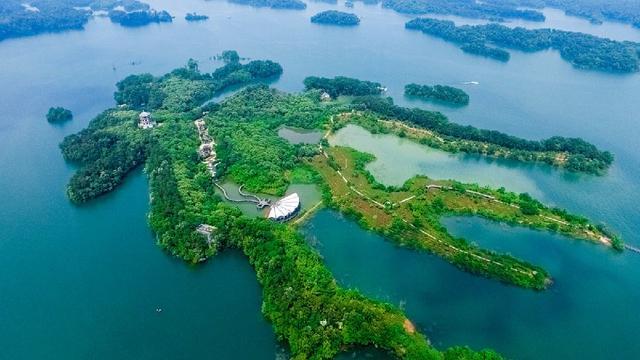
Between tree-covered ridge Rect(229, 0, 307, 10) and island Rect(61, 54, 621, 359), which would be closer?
island Rect(61, 54, 621, 359)

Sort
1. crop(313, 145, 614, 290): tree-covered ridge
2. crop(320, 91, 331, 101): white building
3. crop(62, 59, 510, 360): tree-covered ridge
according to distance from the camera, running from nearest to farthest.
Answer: crop(62, 59, 510, 360): tree-covered ridge, crop(313, 145, 614, 290): tree-covered ridge, crop(320, 91, 331, 101): white building

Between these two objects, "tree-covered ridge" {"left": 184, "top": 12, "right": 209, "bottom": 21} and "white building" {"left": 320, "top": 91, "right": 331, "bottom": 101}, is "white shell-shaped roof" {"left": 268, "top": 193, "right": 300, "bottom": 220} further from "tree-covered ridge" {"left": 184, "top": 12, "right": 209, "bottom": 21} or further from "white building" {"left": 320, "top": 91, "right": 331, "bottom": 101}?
"tree-covered ridge" {"left": 184, "top": 12, "right": 209, "bottom": 21}

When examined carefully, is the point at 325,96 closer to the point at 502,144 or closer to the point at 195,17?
the point at 502,144

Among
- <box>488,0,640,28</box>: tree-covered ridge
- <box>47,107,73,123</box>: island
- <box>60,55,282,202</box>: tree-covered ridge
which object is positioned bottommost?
<box>47,107,73,123</box>: island

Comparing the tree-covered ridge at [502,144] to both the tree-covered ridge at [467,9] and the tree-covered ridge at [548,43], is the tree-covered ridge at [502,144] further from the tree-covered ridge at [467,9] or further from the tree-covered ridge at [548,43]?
the tree-covered ridge at [467,9]

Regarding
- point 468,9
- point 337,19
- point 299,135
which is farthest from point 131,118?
point 468,9

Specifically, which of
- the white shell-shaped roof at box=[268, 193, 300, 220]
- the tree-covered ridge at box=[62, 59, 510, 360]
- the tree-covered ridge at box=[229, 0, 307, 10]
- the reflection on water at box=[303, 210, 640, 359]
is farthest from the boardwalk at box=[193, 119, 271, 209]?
the tree-covered ridge at box=[229, 0, 307, 10]

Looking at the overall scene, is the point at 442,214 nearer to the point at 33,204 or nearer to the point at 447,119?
the point at 447,119
